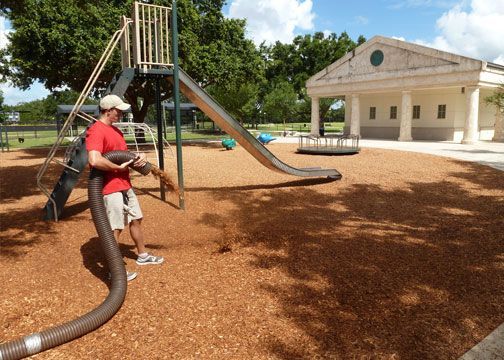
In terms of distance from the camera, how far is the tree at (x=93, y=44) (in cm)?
1739

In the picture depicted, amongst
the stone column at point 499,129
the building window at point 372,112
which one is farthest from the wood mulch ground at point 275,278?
the building window at point 372,112

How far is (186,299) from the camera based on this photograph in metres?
3.85

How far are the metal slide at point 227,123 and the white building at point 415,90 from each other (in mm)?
17568

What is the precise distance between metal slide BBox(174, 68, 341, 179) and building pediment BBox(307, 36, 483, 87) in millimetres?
17649

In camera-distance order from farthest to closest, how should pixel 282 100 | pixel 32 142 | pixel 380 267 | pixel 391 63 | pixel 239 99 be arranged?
pixel 282 100
pixel 239 99
pixel 32 142
pixel 391 63
pixel 380 267

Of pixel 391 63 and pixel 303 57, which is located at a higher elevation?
pixel 303 57

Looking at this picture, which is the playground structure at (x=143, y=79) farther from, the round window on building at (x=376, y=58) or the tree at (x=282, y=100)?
the tree at (x=282, y=100)

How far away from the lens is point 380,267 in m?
4.57

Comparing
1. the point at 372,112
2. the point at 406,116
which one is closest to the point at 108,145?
the point at 406,116

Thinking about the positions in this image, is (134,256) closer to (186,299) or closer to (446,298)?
(186,299)

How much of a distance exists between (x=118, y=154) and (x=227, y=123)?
4.50 meters

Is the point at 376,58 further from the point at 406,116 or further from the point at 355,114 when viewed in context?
the point at 406,116

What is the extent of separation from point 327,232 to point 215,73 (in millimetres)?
16406

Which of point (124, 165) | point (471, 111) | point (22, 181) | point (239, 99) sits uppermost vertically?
point (239, 99)
